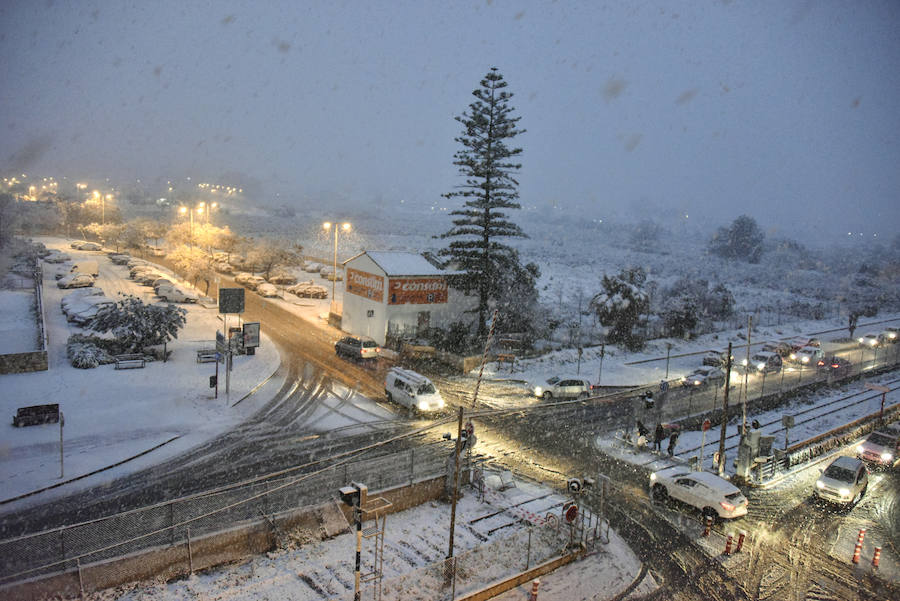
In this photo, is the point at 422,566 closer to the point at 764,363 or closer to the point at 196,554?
the point at 196,554

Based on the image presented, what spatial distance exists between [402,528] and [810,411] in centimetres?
2079

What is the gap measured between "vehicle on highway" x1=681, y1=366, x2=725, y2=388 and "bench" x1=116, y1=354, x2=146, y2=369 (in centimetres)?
2532

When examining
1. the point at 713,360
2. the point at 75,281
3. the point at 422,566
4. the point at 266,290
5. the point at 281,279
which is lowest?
the point at 422,566

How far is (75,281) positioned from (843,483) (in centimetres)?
4730

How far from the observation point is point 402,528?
45.4 ft

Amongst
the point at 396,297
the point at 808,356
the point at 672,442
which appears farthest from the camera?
the point at 808,356

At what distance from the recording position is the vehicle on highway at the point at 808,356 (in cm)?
3419

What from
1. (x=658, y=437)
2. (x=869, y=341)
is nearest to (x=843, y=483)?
(x=658, y=437)

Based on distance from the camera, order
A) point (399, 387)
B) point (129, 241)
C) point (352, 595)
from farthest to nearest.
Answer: point (129, 241)
point (399, 387)
point (352, 595)

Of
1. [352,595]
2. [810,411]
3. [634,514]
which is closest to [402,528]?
[352,595]

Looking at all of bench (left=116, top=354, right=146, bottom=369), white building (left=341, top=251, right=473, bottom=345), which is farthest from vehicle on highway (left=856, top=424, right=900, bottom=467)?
bench (left=116, top=354, right=146, bottom=369)

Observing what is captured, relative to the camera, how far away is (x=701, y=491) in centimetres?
1548

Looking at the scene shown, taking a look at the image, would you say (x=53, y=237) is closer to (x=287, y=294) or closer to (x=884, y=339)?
(x=287, y=294)

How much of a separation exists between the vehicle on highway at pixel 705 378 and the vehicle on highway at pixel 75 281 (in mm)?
41383
